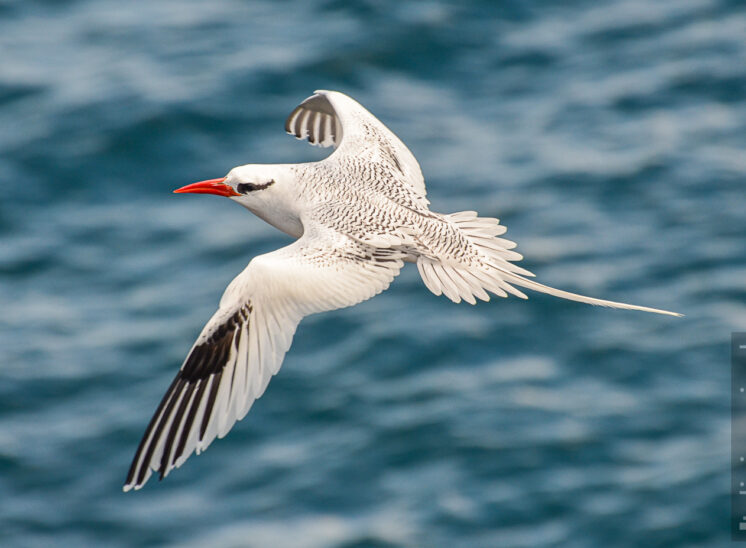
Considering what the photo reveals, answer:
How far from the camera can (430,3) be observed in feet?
61.9

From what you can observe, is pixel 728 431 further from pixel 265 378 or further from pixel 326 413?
pixel 265 378

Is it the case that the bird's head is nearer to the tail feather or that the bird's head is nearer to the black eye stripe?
the black eye stripe

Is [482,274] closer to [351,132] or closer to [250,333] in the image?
[250,333]

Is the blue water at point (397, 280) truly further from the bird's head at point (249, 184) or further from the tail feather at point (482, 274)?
the bird's head at point (249, 184)

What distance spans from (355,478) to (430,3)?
8077 mm

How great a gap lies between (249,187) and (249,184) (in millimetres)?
37

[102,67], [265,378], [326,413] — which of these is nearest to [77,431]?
[326,413]

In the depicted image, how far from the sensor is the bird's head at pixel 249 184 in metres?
8.92

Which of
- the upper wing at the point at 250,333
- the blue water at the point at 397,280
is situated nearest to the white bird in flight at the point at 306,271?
the upper wing at the point at 250,333

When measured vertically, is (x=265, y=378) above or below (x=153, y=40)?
below

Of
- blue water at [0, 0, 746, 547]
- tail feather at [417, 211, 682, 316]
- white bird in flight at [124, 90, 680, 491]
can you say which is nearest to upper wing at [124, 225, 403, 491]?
white bird in flight at [124, 90, 680, 491]

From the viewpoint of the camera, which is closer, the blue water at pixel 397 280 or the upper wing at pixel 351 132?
the upper wing at pixel 351 132

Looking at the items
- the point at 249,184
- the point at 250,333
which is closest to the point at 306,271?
the point at 250,333

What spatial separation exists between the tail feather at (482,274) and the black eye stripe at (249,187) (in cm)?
122
